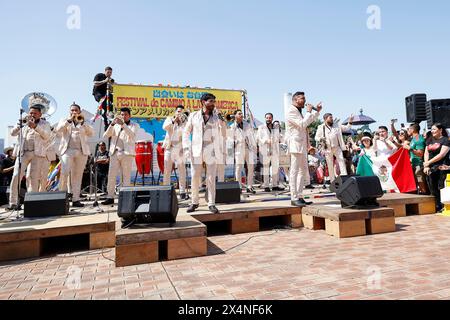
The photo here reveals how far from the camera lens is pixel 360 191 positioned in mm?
4379

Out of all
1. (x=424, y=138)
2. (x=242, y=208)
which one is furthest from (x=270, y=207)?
(x=424, y=138)

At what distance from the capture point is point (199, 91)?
14234mm

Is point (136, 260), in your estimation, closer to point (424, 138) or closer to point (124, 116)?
point (124, 116)

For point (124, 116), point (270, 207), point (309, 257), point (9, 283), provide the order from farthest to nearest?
point (124, 116)
point (270, 207)
point (309, 257)
point (9, 283)

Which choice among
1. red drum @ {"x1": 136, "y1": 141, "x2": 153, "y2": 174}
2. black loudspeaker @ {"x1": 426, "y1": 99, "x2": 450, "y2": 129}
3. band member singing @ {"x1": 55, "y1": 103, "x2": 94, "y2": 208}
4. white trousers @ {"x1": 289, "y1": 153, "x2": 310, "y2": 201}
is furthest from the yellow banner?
black loudspeaker @ {"x1": 426, "y1": 99, "x2": 450, "y2": 129}

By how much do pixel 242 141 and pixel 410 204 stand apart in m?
4.38

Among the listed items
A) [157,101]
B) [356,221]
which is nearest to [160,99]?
[157,101]

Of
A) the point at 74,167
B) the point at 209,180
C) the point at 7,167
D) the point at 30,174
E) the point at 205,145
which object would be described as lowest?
the point at 209,180

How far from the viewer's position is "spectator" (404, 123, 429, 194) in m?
6.65

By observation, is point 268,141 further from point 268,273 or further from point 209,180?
point 268,273

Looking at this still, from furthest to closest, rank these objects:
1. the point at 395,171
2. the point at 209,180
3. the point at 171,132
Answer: the point at 171,132 < the point at 395,171 < the point at 209,180

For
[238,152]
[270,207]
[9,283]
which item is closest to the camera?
[9,283]

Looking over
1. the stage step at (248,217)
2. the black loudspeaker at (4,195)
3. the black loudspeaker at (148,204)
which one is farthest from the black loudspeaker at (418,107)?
the black loudspeaker at (4,195)
